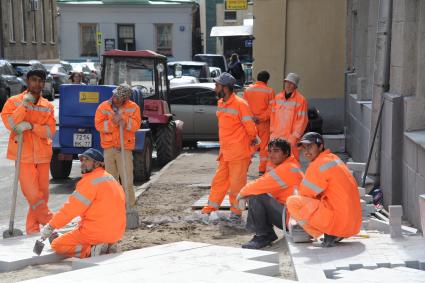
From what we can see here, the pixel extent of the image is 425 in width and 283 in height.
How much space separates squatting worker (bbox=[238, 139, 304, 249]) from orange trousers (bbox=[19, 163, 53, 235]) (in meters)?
2.51

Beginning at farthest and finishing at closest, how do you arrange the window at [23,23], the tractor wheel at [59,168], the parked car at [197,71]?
the window at [23,23] < the parked car at [197,71] < the tractor wheel at [59,168]

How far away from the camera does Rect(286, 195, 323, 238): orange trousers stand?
7.73m

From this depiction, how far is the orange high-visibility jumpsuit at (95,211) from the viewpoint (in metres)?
7.97

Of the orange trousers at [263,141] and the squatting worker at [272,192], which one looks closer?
Result: the squatting worker at [272,192]

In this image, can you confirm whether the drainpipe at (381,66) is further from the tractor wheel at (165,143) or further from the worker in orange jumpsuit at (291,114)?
the tractor wheel at (165,143)

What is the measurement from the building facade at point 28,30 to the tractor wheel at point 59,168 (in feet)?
106

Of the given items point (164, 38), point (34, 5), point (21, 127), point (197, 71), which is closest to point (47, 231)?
point (21, 127)

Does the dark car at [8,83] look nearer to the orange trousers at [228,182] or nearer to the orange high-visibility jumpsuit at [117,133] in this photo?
the orange high-visibility jumpsuit at [117,133]

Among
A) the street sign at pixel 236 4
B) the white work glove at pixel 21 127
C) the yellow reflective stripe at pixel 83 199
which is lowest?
the yellow reflective stripe at pixel 83 199

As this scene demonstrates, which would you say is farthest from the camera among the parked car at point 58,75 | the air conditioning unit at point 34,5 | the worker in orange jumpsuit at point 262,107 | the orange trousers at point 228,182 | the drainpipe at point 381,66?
the air conditioning unit at point 34,5

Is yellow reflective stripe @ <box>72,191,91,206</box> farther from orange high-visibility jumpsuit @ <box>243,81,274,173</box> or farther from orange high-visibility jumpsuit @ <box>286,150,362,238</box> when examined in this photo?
orange high-visibility jumpsuit @ <box>243,81,274,173</box>

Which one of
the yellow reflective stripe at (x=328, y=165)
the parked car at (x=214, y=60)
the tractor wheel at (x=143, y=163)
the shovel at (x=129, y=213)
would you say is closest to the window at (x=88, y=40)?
the parked car at (x=214, y=60)

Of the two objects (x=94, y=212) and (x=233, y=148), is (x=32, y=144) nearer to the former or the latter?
(x=94, y=212)

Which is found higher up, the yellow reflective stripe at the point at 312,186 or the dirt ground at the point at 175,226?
the yellow reflective stripe at the point at 312,186
